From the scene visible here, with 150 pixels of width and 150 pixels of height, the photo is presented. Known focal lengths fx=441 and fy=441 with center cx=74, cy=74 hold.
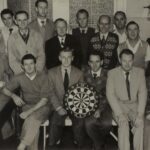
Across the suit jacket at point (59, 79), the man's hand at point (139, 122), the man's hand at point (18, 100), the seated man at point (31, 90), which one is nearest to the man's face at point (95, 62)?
the suit jacket at point (59, 79)

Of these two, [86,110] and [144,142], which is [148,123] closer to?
[144,142]

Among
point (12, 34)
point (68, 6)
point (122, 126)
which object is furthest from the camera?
point (68, 6)

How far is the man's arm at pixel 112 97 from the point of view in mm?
5371

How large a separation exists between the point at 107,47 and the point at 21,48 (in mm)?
1214

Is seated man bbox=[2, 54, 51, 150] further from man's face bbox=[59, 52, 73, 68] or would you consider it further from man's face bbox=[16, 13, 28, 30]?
man's face bbox=[16, 13, 28, 30]

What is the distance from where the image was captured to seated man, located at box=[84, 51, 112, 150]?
17.7ft

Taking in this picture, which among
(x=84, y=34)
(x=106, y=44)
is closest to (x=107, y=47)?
(x=106, y=44)

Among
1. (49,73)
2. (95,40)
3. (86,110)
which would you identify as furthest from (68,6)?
(86,110)

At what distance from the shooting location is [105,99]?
5625 mm

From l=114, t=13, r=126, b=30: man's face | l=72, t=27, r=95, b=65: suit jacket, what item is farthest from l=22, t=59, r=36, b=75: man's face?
l=114, t=13, r=126, b=30: man's face

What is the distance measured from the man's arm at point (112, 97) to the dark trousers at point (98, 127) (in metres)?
0.18

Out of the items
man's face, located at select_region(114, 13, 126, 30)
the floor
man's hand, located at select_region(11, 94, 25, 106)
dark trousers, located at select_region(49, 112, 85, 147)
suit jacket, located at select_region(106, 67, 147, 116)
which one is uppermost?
man's face, located at select_region(114, 13, 126, 30)

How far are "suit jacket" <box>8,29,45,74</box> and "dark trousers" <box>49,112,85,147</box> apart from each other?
2.83ft

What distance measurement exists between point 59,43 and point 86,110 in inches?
48.1
